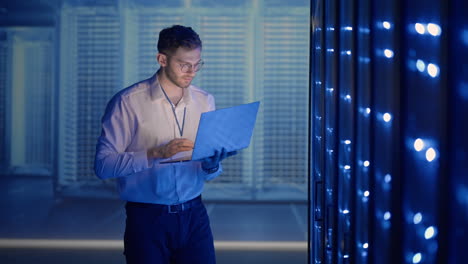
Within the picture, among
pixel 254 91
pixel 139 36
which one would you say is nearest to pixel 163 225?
pixel 254 91

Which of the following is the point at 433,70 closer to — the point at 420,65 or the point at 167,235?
the point at 420,65

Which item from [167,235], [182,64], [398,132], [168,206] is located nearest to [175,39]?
[182,64]

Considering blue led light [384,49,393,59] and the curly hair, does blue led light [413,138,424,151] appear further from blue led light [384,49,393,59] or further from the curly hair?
the curly hair

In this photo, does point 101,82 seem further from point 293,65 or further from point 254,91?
point 293,65

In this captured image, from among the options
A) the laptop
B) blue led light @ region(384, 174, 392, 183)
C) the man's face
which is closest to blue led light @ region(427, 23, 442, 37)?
blue led light @ region(384, 174, 392, 183)

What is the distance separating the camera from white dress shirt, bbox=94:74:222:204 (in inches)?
63.9

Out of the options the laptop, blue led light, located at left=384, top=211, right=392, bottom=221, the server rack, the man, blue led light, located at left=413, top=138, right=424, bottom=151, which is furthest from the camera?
the man

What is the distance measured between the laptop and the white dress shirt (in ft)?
0.28

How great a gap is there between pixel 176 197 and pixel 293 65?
392cm

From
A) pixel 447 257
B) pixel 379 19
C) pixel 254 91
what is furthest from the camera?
pixel 254 91

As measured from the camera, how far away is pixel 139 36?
5324 millimetres

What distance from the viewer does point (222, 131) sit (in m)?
1.55

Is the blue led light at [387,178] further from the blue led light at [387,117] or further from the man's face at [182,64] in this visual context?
the man's face at [182,64]

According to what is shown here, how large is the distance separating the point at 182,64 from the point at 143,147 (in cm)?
37
